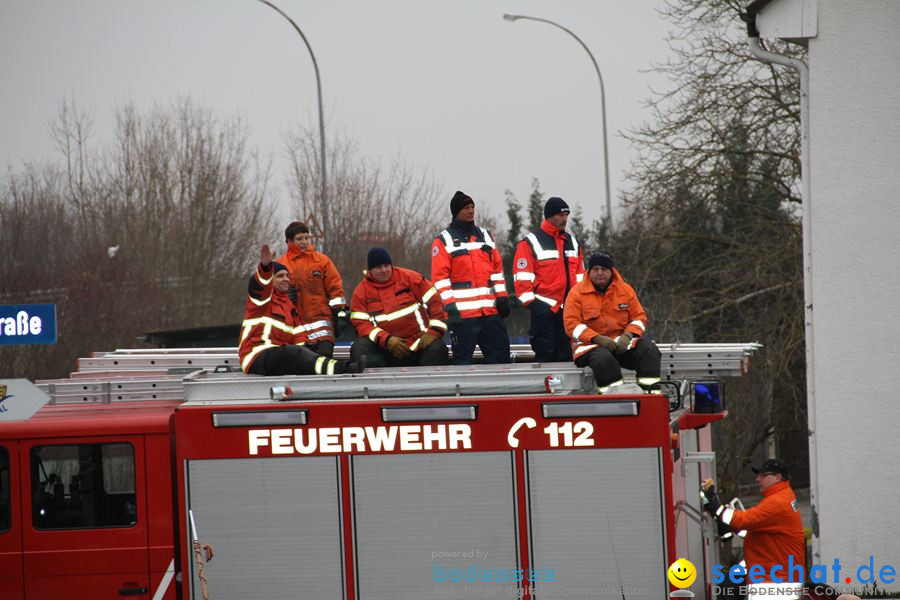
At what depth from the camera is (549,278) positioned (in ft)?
31.4

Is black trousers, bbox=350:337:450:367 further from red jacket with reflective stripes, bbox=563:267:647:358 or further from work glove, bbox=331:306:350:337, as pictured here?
red jacket with reflective stripes, bbox=563:267:647:358

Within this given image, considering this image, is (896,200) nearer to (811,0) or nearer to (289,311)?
(811,0)

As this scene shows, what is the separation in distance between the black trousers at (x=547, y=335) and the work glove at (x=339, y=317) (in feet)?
4.72

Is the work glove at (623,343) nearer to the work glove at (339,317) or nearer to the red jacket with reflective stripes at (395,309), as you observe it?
the red jacket with reflective stripes at (395,309)

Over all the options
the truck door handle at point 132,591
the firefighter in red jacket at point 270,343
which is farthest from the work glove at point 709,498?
the truck door handle at point 132,591

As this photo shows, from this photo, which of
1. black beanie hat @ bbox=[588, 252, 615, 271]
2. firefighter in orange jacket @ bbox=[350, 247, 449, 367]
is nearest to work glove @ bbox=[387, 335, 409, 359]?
firefighter in orange jacket @ bbox=[350, 247, 449, 367]

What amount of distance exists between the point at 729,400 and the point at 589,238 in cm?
608

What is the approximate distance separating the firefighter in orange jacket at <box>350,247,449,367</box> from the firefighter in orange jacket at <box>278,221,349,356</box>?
0.21 m

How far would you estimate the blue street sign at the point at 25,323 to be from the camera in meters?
10.2

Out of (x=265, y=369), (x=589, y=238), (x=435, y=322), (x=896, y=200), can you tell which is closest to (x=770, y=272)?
(x=589, y=238)

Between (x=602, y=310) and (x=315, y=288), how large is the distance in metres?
2.28

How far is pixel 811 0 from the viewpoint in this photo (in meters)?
10.6

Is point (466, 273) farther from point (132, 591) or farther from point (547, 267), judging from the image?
point (132, 591)

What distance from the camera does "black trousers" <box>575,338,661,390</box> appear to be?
7746mm
